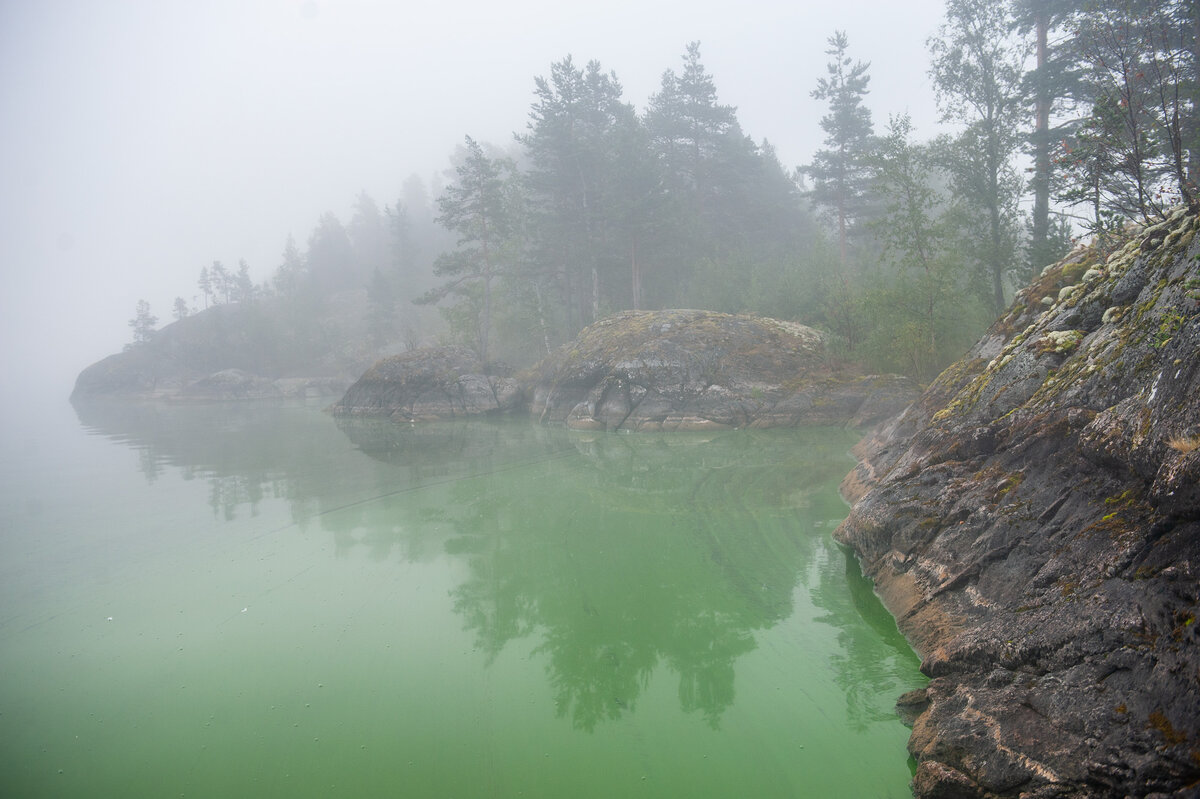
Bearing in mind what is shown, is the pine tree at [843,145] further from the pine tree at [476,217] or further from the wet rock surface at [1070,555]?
the wet rock surface at [1070,555]

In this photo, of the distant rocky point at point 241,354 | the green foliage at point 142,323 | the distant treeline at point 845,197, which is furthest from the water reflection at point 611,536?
the green foliage at point 142,323

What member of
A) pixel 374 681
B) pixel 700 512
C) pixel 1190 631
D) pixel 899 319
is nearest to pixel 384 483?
pixel 700 512

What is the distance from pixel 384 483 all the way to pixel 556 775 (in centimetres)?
884

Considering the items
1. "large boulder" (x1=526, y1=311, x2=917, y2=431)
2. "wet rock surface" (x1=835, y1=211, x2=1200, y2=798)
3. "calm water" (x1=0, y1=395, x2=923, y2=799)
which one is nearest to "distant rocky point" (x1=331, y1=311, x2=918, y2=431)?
"large boulder" (x1=526, y1=311, x2=917, y2=431)

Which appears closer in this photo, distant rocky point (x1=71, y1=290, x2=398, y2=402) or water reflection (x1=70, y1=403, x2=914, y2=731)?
water reflection (x1=70, y1=403, x2=914, y2=731)

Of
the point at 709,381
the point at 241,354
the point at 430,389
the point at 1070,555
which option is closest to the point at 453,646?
the point at 1070,555

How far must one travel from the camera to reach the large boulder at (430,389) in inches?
930

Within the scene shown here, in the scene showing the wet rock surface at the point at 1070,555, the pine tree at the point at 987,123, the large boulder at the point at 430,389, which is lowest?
the wet rock surface at the point at 1070,555

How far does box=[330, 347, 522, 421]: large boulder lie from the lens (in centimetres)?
2361

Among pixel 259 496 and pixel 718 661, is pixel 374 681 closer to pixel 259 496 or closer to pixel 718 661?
pixel 718 661

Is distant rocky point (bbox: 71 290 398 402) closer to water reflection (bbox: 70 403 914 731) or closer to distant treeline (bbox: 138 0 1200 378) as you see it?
distant treeline (bbox: 138 0 1200 378)

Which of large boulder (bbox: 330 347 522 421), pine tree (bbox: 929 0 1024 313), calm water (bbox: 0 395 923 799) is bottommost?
calm water (bbox: 0 395 923 799)

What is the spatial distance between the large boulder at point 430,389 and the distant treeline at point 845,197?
364cm

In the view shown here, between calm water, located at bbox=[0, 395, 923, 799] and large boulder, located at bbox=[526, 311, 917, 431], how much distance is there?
18.7 ft
